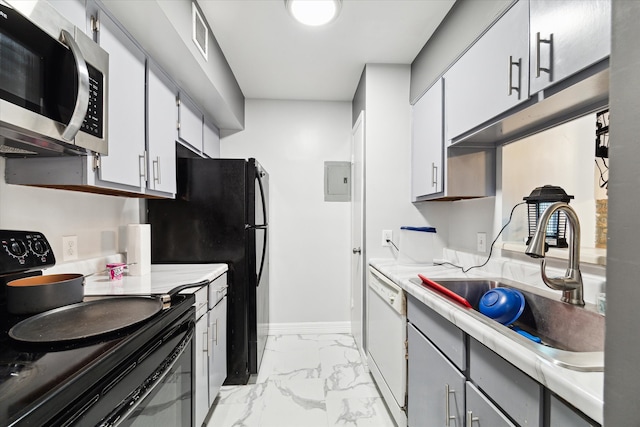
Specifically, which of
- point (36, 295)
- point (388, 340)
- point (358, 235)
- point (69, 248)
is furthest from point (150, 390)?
point (358, 235)

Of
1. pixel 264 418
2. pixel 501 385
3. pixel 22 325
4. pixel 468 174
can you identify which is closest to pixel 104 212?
pixel 22 325

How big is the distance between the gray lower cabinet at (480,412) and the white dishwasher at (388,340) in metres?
0.59

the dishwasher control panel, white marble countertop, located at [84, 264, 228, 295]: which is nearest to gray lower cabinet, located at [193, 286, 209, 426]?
white marble countertop, located at [84, 264, 228, 295]

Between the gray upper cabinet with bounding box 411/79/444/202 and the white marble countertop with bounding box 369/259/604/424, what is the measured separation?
84 centimetres

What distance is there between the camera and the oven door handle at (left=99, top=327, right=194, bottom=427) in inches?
28.0

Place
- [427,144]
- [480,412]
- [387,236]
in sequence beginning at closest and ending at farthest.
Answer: [480,412] → [427,144] → [387,236]

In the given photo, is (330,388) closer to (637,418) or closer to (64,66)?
(637,418)

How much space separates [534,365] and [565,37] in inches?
39.7

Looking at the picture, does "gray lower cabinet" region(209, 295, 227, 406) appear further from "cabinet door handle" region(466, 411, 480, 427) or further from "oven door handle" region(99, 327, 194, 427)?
"cabinet door handle" region(466, 411, 480, 427)

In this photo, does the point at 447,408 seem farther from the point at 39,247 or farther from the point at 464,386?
the point at 39,247

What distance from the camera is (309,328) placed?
10.0 ft

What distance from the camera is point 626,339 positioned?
0.38 metres

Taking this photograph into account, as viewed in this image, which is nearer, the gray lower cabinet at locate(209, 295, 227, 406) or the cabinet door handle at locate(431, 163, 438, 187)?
the gray lower cabinet at locate(209, 295, 227, 406)

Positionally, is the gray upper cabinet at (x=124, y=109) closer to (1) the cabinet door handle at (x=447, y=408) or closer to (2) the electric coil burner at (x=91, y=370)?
(2) the electric coil burner at (x=91, y=370)
